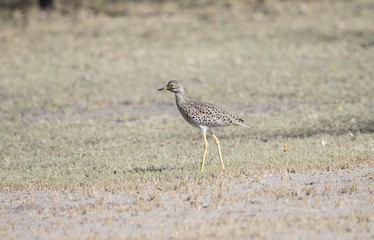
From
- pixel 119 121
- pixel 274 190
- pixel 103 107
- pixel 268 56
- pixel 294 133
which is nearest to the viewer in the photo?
pixel 274 190

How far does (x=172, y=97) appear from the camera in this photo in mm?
15688

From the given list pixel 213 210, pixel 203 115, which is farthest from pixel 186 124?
pixel 213 210

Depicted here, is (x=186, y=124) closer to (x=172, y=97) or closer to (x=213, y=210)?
(x=172, y=97)

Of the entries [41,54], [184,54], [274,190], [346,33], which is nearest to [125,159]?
[274,190]

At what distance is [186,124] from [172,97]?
2.86 m

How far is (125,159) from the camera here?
10047 mm

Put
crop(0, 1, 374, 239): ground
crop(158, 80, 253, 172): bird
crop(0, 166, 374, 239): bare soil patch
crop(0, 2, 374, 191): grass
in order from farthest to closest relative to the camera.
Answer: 1. crop(0, 2, 374, 191): grass
2. crop(158, 80, 253, 172): bird
3. crop(0, 1, 374, 239): ground
4. crop(0, 166, 374, 239): bare soil patch

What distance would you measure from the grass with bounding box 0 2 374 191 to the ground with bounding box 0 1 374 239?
0.17 feet

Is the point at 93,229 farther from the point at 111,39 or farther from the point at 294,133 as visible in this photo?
the point at 111,39

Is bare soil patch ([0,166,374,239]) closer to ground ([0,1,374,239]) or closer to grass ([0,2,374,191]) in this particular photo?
ground ([0,1,374,239])

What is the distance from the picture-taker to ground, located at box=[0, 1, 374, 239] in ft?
23.5

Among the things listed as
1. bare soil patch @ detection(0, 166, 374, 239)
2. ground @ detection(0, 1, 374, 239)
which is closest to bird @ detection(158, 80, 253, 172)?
ground @ detection(0, 1, 374, 239)

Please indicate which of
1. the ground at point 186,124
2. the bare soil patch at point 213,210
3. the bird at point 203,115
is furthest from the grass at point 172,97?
the bird at point 203,115

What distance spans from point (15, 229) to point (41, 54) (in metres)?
14.7
